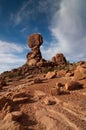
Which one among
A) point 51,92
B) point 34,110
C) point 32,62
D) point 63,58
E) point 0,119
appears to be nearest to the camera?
point 0,119

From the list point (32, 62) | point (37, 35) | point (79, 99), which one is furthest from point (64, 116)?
point (37, 35)

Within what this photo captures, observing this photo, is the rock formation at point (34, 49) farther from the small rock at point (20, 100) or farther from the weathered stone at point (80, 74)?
the small rock at point (20, 100)

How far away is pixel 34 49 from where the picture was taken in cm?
4519

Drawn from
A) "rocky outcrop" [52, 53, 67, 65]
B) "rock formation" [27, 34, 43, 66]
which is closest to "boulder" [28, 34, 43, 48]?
"rock formation" [27, 34, 43, 66]

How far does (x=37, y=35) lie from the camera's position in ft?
150

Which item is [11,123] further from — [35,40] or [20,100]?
[35,40]

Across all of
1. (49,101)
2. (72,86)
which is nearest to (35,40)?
(72,86)

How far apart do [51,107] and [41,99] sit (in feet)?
3.69

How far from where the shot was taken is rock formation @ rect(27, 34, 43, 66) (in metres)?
43.7

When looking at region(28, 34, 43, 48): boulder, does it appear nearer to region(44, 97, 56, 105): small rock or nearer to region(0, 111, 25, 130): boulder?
region(44, 97, 56, 105): small rock

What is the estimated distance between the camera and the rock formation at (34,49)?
4366cm

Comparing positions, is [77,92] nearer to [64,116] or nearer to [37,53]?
[64,116]

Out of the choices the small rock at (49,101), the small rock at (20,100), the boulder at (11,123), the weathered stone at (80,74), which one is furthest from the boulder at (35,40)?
the boulder at (11,123)

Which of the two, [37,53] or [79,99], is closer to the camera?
[79,99]
